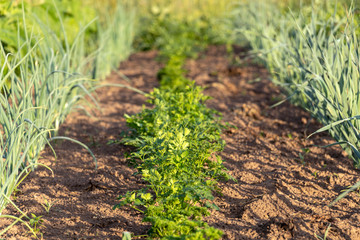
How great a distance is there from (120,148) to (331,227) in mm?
1696

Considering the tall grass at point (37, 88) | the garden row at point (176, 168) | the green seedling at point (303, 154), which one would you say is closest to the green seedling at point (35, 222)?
the tall grass at point (37, 88)

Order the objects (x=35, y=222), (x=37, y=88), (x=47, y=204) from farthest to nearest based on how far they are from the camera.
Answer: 1. (x=37, y=88)
2. (x=47, y=204)
3. (x=35, y=222)

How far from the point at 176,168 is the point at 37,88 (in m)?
1.27

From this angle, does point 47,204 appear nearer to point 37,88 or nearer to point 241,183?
point 37,88

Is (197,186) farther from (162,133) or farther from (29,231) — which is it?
(29,231)

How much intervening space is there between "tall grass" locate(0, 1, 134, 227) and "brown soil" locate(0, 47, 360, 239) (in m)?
0.21

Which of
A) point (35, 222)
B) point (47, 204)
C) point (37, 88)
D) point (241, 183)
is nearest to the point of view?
point (35, 222)

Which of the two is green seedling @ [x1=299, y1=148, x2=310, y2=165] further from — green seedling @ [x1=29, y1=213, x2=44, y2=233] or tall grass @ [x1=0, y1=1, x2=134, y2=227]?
green seedling @ [x1=29, y1=213, x2=44, y2=233]

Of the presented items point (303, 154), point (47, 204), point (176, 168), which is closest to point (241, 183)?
point (176, 168)

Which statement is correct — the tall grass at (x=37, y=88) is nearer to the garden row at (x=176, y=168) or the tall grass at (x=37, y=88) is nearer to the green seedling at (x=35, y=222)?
the green seedling at (x=35, y=222)

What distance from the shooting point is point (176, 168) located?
247cm

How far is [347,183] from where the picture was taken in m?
2.73

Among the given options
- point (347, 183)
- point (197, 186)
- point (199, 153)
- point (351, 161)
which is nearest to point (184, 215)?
point (197, 186)

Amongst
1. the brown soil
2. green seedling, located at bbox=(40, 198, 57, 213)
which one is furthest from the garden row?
green seedling, located at bbox=(40, 198, 57, 213)
